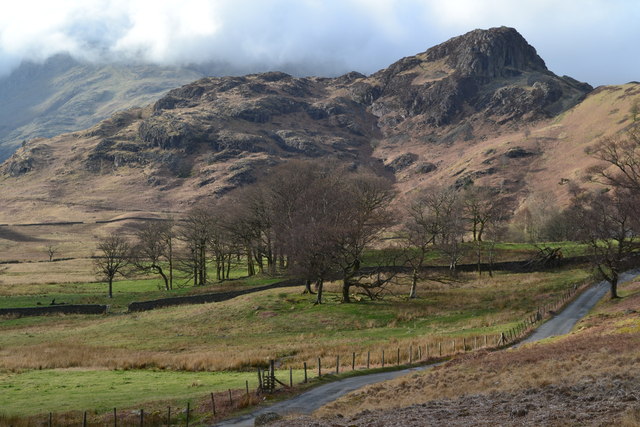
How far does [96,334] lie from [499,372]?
157ft

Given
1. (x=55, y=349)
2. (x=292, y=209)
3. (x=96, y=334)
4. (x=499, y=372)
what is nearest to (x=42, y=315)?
(x=96, y=334)

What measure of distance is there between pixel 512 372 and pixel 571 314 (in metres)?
31.2

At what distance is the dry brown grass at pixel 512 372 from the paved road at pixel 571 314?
8.92 metres

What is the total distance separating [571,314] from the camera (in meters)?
54.8

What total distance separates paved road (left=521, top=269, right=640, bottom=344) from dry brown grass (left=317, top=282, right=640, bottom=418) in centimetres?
892

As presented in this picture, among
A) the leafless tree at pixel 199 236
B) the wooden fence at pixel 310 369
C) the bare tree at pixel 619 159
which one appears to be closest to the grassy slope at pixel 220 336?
the wooden fence at pixel 310 369

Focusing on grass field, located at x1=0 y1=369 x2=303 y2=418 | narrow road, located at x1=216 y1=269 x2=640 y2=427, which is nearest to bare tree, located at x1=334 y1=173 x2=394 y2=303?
narrow road, located at x1=216 y1=269 x2=640 y2=427

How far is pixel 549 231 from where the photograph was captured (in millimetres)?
124250

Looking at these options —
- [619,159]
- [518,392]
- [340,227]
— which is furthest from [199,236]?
[518,392]

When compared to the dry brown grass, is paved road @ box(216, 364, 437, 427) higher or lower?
lower

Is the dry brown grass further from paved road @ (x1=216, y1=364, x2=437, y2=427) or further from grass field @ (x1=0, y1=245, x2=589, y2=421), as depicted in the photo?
grass field @ (x1=0, y1=245, x2=589, y2=421)

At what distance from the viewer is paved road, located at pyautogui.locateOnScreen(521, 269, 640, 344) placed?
151 feet

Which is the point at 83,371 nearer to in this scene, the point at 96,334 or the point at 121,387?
the point at 121,387

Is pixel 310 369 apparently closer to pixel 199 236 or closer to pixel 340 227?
pixel 340 227
